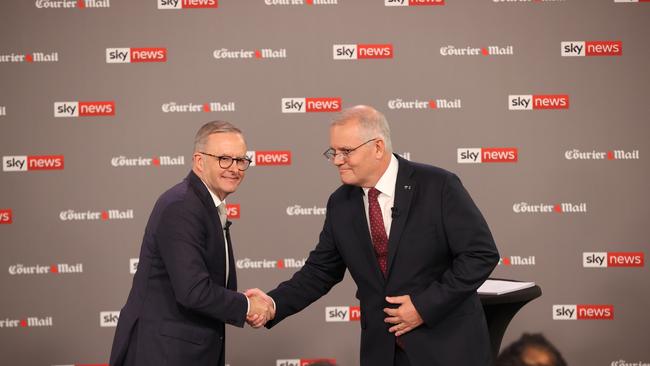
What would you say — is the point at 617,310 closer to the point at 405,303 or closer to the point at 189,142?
the point at 405,303

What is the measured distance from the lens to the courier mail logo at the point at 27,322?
5.35 meters

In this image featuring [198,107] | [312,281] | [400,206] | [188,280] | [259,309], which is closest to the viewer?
[188,280]

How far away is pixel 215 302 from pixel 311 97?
9.28 feet

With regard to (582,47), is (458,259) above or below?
below

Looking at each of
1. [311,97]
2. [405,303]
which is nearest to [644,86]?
[311,97]

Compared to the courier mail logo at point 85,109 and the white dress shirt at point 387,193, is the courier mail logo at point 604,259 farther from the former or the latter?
the courier mail logo at point 85,109

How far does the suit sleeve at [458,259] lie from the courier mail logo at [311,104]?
2560 mm

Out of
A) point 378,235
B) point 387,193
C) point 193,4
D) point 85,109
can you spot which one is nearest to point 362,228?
point 378,235

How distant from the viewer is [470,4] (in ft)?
17.6

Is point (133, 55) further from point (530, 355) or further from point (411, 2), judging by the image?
point (530, 355)

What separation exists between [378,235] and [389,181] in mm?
265

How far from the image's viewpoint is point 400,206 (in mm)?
2887

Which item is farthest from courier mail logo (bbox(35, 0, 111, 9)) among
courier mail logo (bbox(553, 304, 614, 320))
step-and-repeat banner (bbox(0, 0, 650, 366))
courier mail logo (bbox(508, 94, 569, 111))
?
courier mail logo (bbox(553, 304, 614, 320))

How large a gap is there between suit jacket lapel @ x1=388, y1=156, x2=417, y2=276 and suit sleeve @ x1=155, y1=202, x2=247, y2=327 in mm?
763
